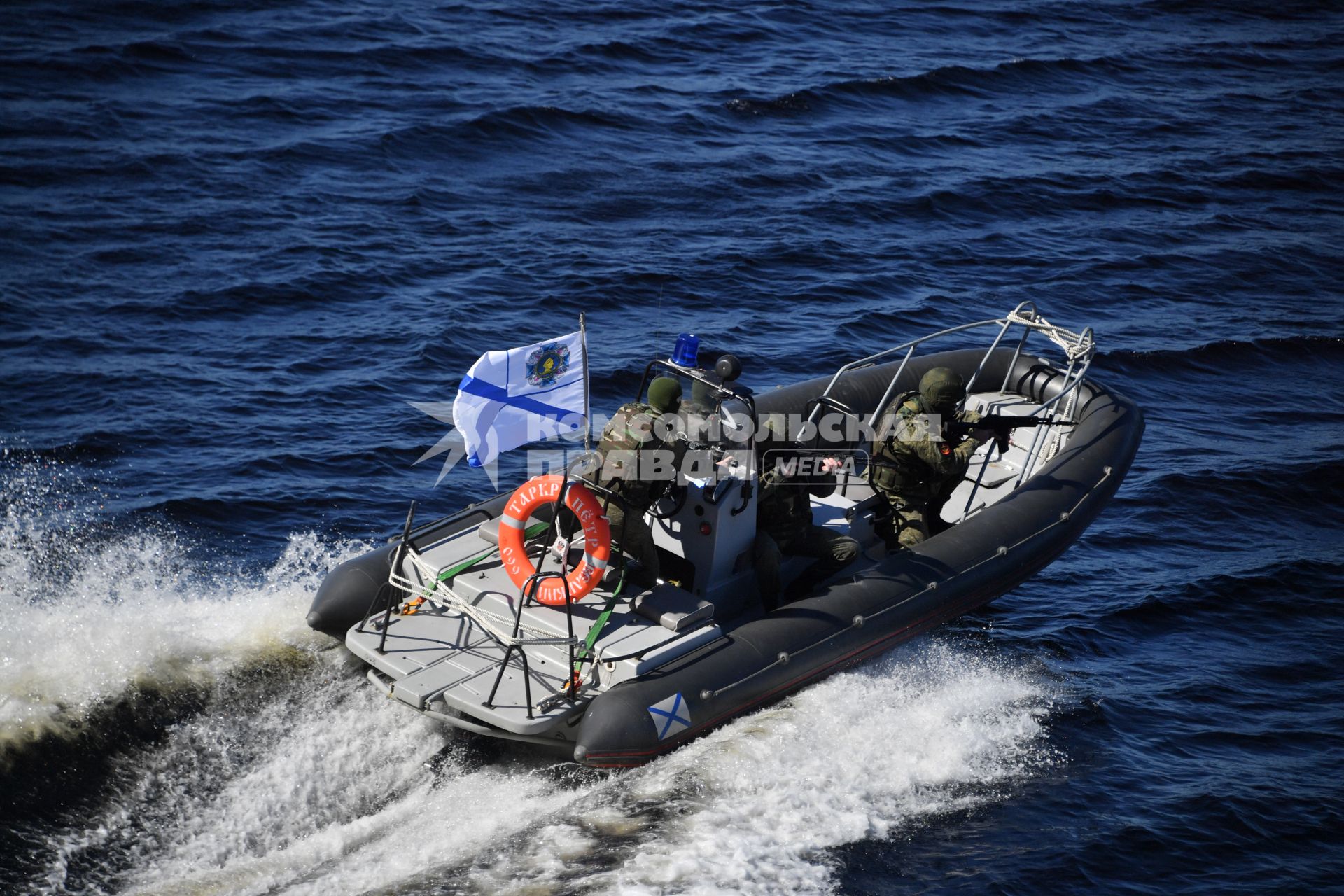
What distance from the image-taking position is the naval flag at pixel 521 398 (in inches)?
287

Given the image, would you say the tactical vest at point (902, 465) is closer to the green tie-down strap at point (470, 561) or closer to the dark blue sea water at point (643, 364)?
the dark blue sea water at point (643, 364)

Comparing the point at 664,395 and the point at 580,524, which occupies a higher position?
the point at 664,395

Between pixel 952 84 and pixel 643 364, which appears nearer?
pixel 643 364

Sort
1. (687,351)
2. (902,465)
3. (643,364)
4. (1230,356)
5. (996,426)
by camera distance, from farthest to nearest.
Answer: (1230,356), (643,364), (996,426), (902,465), (687,351)

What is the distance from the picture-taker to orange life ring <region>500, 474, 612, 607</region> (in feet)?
24.4

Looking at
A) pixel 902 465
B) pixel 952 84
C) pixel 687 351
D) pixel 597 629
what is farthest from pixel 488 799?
pixel 952 84

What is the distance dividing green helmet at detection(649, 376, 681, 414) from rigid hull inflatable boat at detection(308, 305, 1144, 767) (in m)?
0.52

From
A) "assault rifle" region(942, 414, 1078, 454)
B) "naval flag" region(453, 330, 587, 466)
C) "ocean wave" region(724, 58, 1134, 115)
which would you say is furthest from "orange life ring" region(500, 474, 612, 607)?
"ocean wave" region(724, 58, 1134, 115)

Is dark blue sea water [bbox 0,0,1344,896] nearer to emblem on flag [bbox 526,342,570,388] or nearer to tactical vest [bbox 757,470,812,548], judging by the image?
tactical vest [bbox 757,470,812,548]

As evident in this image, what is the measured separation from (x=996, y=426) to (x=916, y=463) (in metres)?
0.90

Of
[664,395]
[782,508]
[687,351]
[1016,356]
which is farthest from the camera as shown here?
[1016,356]

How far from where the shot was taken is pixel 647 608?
25.5 feet

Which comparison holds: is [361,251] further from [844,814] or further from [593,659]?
[844,814]

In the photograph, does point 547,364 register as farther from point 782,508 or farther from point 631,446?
point 782,508
